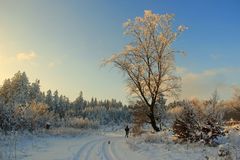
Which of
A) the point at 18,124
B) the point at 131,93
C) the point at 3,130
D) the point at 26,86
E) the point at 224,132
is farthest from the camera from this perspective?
the point at 26,86

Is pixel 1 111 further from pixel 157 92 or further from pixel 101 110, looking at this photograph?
pixel 101 110

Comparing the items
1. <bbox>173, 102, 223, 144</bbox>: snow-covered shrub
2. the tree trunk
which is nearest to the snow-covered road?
<bbox>173, 102, 223, 144</bbox>: snow-covered shrub

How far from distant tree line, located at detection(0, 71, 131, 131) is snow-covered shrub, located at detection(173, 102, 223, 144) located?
1127cm

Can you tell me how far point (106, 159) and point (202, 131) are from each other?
21.1 feet

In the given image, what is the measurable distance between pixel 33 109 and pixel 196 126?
2241 cm

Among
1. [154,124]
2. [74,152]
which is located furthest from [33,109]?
[74,152]

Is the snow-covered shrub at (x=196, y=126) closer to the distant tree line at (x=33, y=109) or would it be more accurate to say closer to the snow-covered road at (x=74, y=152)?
the snow-covered road at (x=74, y=152)

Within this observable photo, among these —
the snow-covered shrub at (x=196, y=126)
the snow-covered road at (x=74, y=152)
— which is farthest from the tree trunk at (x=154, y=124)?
the snow-covered shrub at (x=196, y=126)

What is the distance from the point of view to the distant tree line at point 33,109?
28.9 metres

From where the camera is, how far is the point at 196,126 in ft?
68.3

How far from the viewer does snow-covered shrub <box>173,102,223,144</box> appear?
1970 cm

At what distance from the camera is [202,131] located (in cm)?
2031

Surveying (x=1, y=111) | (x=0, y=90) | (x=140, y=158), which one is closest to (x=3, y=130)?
(x=1, y=111)

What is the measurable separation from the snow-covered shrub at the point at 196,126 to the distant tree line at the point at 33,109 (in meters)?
11.3
